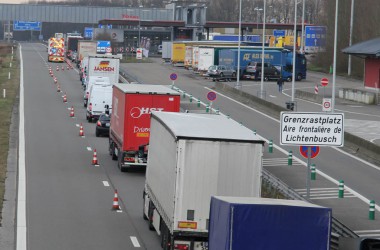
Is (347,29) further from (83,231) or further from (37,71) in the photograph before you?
(83,231)

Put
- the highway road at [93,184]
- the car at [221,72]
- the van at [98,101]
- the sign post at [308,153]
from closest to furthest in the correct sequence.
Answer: the highway road at [93,184] < the sign post at [308,153] < the van at [98,101] < the car at [221,72]

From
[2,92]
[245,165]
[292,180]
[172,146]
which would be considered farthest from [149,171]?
[2,92]

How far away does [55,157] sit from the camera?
3894cm

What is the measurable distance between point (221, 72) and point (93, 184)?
5884 centimetres

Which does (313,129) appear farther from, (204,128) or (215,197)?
(215,197)

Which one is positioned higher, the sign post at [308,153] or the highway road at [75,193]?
the sign post at [308,153]

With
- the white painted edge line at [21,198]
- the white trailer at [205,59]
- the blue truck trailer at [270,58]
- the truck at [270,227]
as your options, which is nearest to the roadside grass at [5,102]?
the white painted edge line at [21,198]

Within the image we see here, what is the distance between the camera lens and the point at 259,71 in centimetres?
9138

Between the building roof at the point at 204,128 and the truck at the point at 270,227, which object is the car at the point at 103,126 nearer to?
the building roof at the point at 204,128

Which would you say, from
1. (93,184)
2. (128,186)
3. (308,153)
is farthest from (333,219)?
(93,184)

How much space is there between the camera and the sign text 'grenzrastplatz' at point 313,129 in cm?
2439

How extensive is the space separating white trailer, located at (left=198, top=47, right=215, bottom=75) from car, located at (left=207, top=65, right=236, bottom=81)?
18.9 feet

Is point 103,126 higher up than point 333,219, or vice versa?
point 333,219

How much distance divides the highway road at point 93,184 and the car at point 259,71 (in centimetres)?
3065
